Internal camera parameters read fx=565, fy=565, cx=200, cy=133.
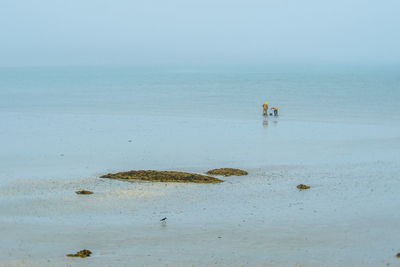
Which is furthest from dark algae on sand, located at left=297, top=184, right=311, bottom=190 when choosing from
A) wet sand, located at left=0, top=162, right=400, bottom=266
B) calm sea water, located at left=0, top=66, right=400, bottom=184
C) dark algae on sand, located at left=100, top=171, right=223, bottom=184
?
calm sea water, located at left=0, top=66, right=400, bottom=184

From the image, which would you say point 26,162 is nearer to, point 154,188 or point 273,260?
point 154,188

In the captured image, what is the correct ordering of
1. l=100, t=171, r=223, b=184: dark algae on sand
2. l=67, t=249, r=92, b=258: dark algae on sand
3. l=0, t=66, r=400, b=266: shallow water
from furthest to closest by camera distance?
l=100, t=171, r=223, b=184: dark algae on sand, l=0, t=66, r=400, b=266: shallow water, l=67, t=249, r=92, b=258: dark algae on sand

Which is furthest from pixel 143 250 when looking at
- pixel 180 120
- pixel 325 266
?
pixel 180 120

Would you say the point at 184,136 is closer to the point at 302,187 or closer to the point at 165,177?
the point at 165,177

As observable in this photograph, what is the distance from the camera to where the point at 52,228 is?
18.0m

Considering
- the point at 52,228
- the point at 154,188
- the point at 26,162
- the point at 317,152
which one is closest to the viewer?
the point at 52,228

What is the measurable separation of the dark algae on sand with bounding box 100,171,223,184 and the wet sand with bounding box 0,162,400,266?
0.63 m

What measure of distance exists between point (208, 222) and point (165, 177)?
6.34 meters

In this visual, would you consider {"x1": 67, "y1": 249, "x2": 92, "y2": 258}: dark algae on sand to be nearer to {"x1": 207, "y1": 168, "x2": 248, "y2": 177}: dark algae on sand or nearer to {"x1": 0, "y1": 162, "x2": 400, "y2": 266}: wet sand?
{"x1": 0, "y1": 162, "x2": 400, "y2": 266}: wet sand

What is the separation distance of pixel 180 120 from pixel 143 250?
114ft

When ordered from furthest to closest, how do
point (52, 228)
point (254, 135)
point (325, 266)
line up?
point (254, 135) < point (52, 228) < point (325, 266)

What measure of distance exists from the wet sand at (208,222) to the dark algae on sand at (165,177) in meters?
0.63

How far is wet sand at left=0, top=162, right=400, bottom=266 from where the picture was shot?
1556cm

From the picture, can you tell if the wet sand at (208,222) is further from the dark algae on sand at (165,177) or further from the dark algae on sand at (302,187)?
the dark algae on sand at (165,177)
